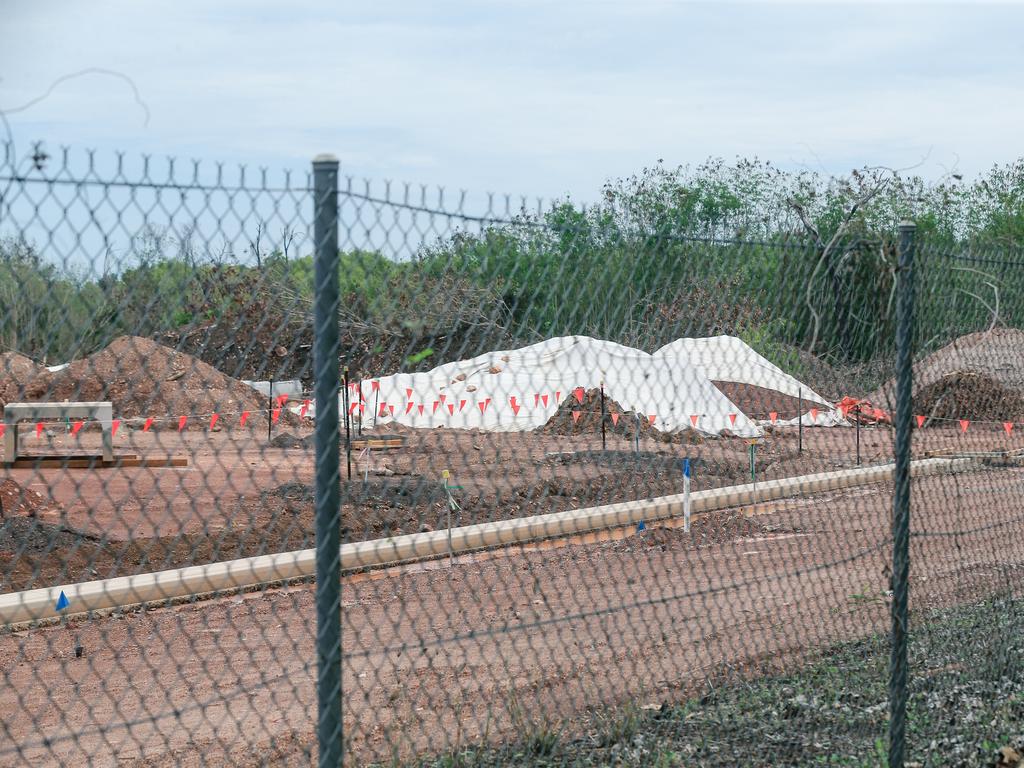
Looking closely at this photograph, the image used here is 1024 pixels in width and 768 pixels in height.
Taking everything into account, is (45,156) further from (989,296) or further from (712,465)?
(712,465)

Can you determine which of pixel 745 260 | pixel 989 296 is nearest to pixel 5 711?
pixel 745 260

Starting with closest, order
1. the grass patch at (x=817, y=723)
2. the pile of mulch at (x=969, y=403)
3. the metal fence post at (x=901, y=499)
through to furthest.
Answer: the metal fence post at (x=901, y=499) → the grass patch at (x=817, y=723) → the pile of mulch at (x=969, y=403)

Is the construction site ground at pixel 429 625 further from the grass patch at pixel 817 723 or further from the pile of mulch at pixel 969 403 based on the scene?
the pile of mulch at pixel 969 403

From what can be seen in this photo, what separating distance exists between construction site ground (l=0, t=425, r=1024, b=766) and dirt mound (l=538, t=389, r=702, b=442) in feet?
26.3

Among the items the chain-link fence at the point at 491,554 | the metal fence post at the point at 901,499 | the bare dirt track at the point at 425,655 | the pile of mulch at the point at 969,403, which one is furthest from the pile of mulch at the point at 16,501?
the pile of mulch at the point at 969,403

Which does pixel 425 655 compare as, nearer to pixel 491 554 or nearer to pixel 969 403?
pixel 491 554

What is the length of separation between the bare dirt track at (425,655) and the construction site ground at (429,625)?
1.1 inches

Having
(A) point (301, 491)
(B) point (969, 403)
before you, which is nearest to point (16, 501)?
(A) point (301, 491)

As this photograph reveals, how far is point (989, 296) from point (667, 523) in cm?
659

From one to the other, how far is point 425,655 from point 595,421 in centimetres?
1796

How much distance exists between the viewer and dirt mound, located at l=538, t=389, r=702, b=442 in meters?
23.9

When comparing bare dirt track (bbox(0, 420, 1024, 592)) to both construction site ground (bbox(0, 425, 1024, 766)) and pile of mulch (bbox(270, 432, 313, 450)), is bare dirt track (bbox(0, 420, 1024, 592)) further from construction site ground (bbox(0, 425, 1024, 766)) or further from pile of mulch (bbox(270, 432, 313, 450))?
pile of mulch (bbox(270, 432, 313, 450))

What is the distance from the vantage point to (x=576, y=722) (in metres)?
5.55

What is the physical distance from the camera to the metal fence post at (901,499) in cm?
430
